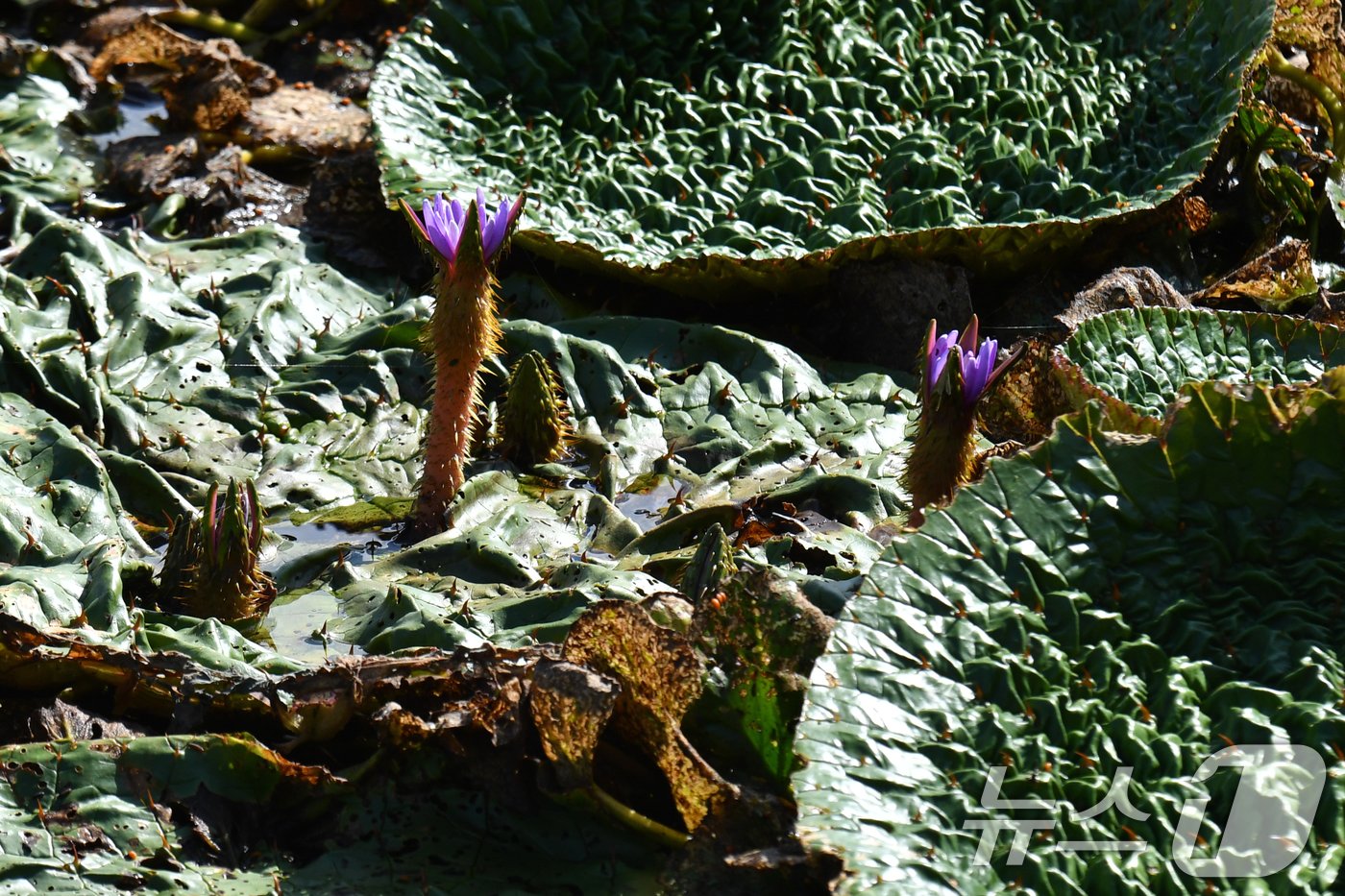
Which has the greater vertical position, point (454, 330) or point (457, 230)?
point (457, 230)

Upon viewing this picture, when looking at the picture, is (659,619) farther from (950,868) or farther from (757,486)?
(757,486)

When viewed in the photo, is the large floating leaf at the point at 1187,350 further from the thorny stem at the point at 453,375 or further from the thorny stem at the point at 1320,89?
the thorny stem at the point at 1320,89

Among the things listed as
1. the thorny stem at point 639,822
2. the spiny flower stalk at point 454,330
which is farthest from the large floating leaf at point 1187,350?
the thorny stem at point 639,822

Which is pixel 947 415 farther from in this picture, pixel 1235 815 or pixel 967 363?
pixel 1235 815

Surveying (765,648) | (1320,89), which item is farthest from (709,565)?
(1320,89)

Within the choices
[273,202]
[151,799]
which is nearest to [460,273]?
[151,799]

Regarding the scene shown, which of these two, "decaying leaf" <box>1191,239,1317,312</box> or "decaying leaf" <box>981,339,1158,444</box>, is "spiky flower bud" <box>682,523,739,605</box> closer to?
"decaying leaf" <box>981,339,1158,444</box>
